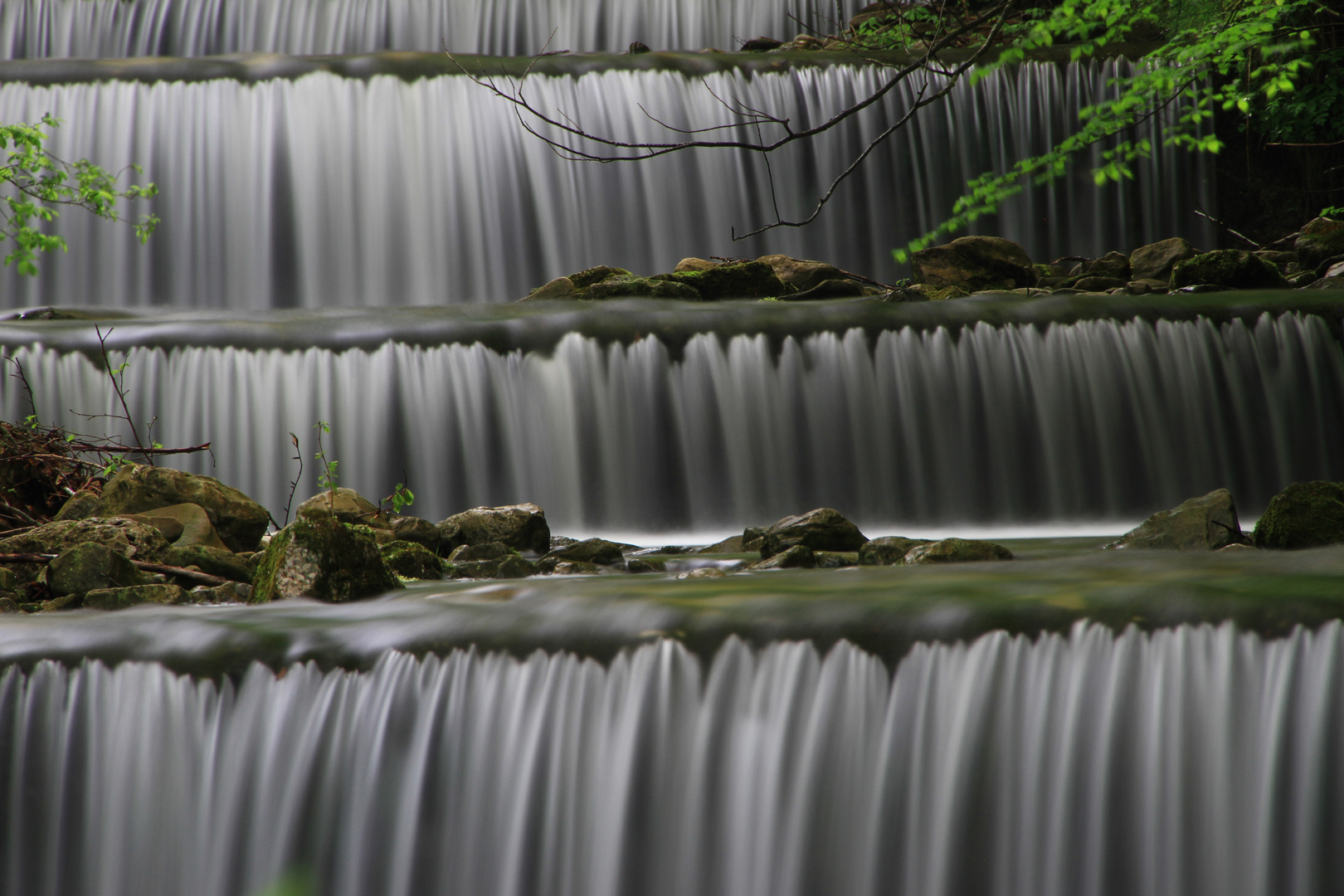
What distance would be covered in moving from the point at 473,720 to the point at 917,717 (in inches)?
47.6

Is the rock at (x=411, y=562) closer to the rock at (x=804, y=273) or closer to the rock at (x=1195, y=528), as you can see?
the rock at (x=1195, y=528)

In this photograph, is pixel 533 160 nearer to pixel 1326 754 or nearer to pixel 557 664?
pixel 557 664

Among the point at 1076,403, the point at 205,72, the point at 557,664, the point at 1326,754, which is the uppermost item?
the point at 205,72

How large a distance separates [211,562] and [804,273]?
574cm

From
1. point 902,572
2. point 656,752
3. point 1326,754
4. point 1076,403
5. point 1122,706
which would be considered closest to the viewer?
point 1326,754

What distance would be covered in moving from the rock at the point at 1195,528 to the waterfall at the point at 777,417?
2073 mm

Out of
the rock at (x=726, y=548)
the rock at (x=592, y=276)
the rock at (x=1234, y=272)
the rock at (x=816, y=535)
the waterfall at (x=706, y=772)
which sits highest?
the rock at (x=592, y=276)

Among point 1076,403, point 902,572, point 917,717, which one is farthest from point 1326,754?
point 1076,403

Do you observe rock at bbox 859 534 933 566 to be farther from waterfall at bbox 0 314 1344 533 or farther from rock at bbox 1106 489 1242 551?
waterfall at bbox 0 314 1344 533

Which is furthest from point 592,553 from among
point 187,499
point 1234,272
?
point 1234,272

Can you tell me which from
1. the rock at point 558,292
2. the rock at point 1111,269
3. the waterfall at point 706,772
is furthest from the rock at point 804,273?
the waterfall at point 706,772

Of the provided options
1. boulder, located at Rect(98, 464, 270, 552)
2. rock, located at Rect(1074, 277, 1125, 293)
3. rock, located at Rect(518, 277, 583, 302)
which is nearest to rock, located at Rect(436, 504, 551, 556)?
boulder, located at Rect(98, 464, 270, 552)

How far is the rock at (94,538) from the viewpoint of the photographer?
4.25 metres

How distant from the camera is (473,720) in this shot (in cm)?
302
